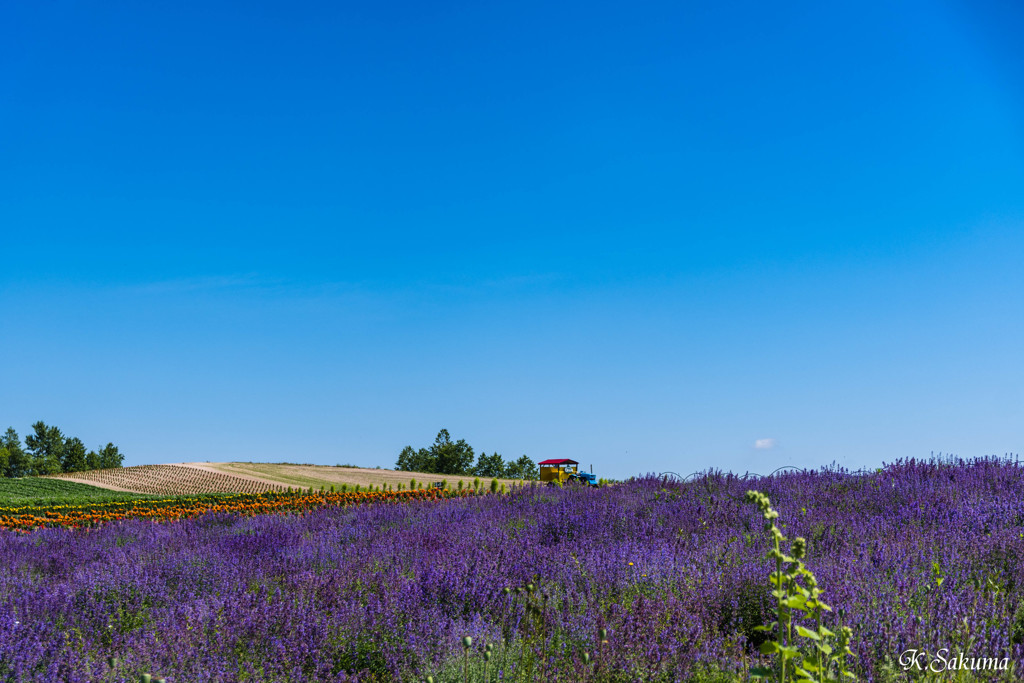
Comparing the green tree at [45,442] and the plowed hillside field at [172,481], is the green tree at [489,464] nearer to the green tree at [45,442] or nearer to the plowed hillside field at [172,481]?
the plowed hillside field at [172,481]

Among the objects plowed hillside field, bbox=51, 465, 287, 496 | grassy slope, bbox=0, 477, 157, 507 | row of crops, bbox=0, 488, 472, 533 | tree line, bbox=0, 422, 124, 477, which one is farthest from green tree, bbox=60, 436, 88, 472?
row of crops, bbox=0, 488, 472, 533

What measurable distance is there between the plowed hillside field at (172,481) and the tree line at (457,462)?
1167cm

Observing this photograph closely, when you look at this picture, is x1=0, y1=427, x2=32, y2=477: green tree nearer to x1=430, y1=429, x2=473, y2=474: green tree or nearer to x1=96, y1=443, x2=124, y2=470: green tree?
x1=96, y1=443, x2=124, y2=470: green tree

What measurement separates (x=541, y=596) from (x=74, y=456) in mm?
44495

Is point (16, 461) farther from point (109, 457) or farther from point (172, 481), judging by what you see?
point (172, 481)

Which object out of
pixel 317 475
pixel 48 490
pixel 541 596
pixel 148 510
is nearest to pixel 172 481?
pixel 48 490

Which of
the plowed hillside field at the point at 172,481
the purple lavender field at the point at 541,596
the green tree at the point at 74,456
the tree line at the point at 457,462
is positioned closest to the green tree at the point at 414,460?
the tree line at the point at 457,462

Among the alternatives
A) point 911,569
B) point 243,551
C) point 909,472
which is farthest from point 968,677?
point 243,551

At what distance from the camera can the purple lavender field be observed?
3.04 m

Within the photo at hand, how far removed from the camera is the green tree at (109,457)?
40688 mm

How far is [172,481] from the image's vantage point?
22.5 meters

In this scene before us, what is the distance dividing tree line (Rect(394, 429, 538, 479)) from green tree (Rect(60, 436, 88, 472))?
18484 mm

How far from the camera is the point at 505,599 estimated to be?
3.64 metres

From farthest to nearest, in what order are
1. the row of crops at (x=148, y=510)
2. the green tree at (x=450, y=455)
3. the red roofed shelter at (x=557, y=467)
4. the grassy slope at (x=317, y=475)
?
1. the green tree at (x=450, y=455)
2. the grassy slope at (x=317, y=475)
3. the red roofed shelter at (x=557, y=467)
4. the row of crops at (x=148, y=510)
